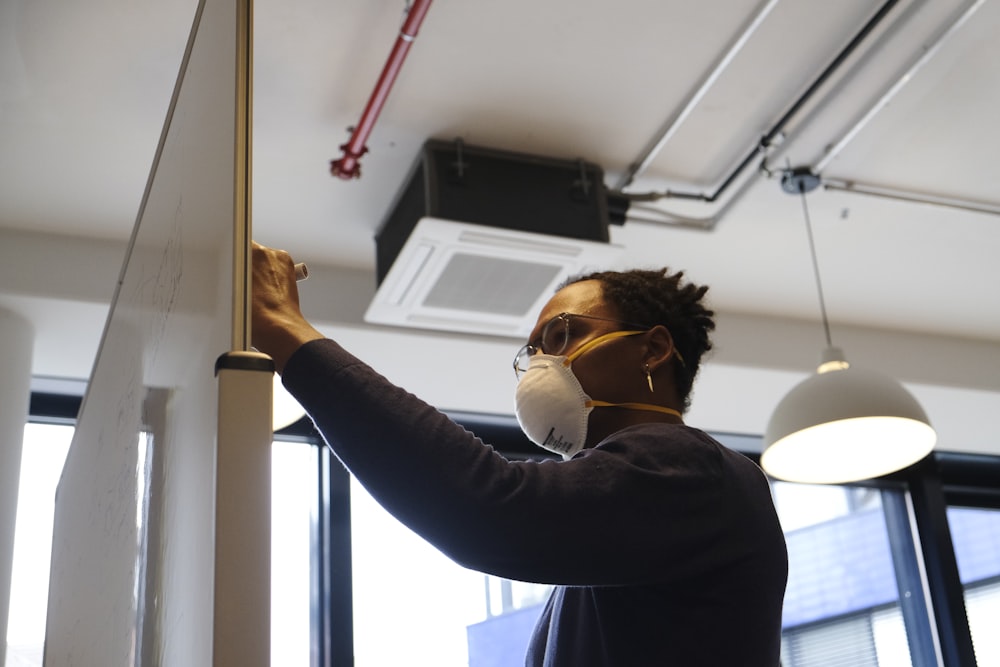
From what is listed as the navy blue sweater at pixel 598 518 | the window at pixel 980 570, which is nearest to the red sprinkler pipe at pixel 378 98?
the navy blue sweater at pixel 598 518

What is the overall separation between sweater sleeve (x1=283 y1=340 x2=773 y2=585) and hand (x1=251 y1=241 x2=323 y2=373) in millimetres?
15

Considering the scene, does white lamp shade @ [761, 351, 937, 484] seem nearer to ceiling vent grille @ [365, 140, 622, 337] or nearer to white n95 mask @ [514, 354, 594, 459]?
ceiling vent grille @ [365, 140, 622, 337]

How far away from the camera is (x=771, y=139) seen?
2.80 m

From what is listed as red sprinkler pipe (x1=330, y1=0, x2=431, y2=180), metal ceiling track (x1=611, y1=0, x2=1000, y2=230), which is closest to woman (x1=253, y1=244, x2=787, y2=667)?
red sprinkler pipe (x1=330, y1=0, x2=431, y2=180)

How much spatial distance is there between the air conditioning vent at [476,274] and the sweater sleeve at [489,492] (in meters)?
1.64

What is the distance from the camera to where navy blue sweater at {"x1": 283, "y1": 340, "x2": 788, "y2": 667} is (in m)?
0.94

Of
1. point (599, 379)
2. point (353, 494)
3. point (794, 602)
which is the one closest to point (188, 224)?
point (599, 379)

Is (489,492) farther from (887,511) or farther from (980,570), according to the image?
(980,570)

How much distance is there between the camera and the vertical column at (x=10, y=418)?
2748 millimetres

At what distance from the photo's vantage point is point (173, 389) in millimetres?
994

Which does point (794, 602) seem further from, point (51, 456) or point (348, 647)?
point (51, 456)

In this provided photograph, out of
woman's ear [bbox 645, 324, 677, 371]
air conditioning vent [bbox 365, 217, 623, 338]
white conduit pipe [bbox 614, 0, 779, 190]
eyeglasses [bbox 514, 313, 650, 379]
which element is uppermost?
white conduit pipe [bbox 614, 0, 779, 190]

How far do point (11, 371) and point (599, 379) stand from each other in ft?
6.91

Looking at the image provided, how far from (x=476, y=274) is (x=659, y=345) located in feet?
4.97
